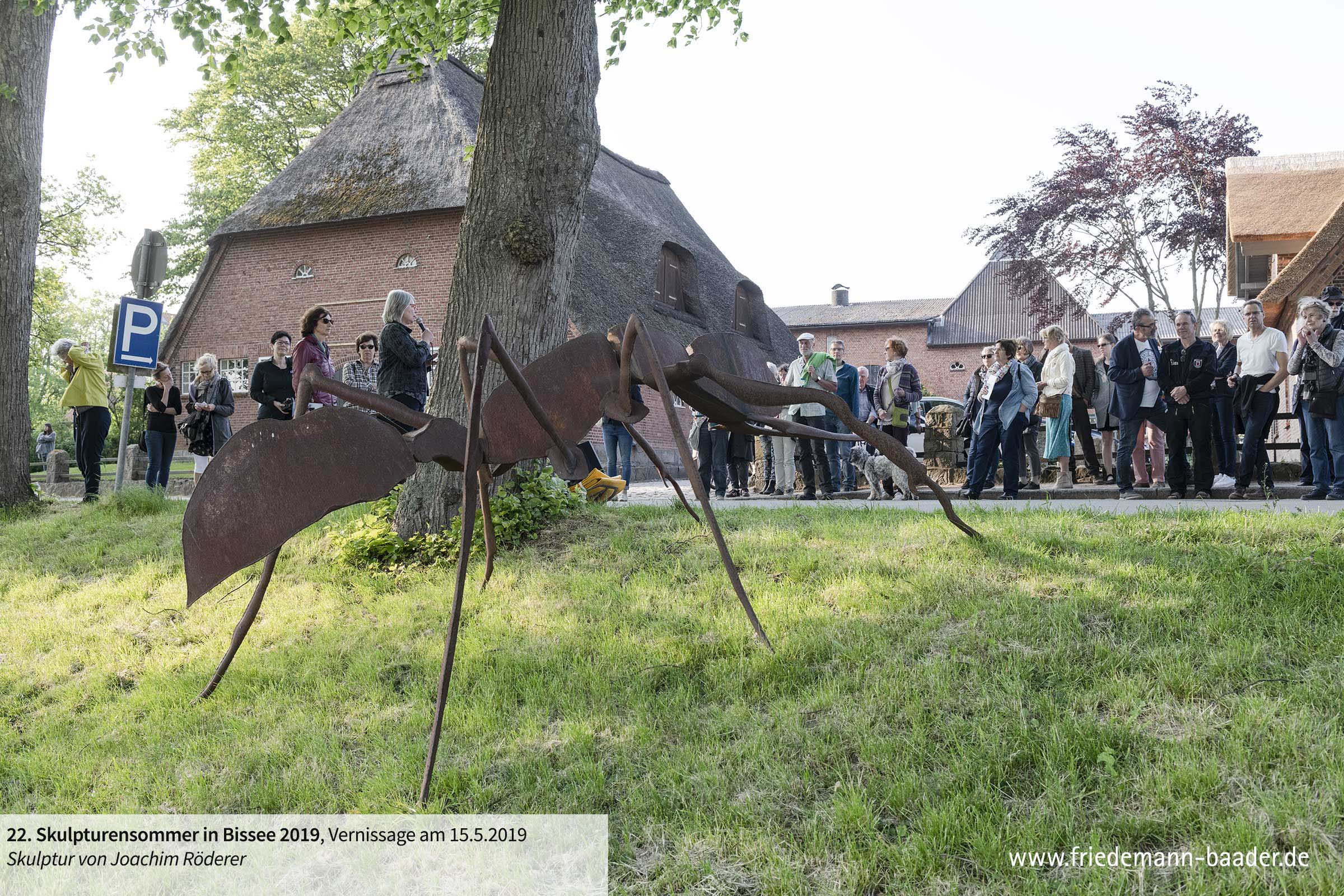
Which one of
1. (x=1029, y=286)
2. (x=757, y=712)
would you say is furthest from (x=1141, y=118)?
(x=757, y=712)

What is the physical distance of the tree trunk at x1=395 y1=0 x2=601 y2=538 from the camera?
19.6 ft

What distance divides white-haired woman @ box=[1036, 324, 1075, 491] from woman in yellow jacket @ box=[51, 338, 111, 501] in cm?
987

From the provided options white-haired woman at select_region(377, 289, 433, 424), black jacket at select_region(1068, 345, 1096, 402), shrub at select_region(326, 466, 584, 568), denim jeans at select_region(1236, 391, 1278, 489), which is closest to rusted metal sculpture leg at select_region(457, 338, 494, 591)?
shrub at select_region(326, 466, 584, 568)

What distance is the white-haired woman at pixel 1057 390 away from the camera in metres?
9.05

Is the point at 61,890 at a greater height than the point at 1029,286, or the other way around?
the point at 1029,286

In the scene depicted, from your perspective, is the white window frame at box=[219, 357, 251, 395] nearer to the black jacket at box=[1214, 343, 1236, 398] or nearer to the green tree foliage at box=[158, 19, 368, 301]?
the green tree foliage at box=[158, 19, 368, 301]

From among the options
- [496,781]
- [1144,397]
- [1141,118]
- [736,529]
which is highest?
[1141,118]

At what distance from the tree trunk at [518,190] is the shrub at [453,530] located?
0.51ft

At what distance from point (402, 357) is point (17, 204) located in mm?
5401

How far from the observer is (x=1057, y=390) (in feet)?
29.8

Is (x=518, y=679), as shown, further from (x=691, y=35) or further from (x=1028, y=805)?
(x=691, y=35)

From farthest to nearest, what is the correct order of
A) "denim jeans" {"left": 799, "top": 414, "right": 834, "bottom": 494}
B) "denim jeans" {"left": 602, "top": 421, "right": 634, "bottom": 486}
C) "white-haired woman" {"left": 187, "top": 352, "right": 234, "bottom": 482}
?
"denim jeans" {"left": 602, "top": 421, "right": 634, "bottom": 486} → "white-haired woman" {"left": 187, "top": 352, "right": 234, "bottom": 482} → "denim jeans" {"left": 799, "top": 414, "right": 834, "bottom": 494}

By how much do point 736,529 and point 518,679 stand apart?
7.06 feet

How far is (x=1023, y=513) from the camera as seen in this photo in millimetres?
5492
